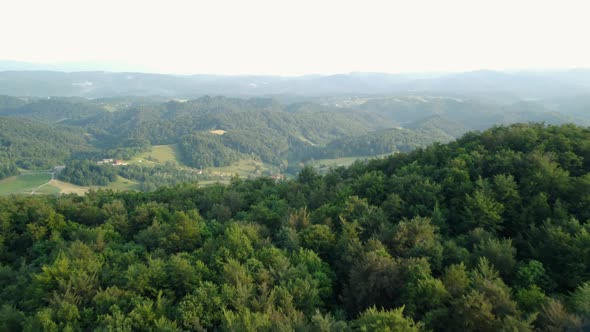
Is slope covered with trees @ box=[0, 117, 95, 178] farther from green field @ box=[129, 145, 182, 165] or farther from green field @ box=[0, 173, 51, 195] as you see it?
green field @ box=[129, 145, 182, 165]

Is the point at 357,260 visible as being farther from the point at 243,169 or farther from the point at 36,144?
the point at 36,144

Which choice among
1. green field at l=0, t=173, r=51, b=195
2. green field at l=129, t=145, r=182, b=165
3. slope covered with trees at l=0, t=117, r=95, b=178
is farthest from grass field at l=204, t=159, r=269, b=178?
slope covered with trees at l=0, t=117, r=95, b=178

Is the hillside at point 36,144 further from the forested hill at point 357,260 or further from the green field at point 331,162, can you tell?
the forested hill at point 357,260

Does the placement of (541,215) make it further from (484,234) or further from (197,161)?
(197,161)

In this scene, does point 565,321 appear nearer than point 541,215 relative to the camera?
Yes

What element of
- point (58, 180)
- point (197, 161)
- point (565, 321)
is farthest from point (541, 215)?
point (197, 161)

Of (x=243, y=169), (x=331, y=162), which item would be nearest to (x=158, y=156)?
(x=243, y=169)
